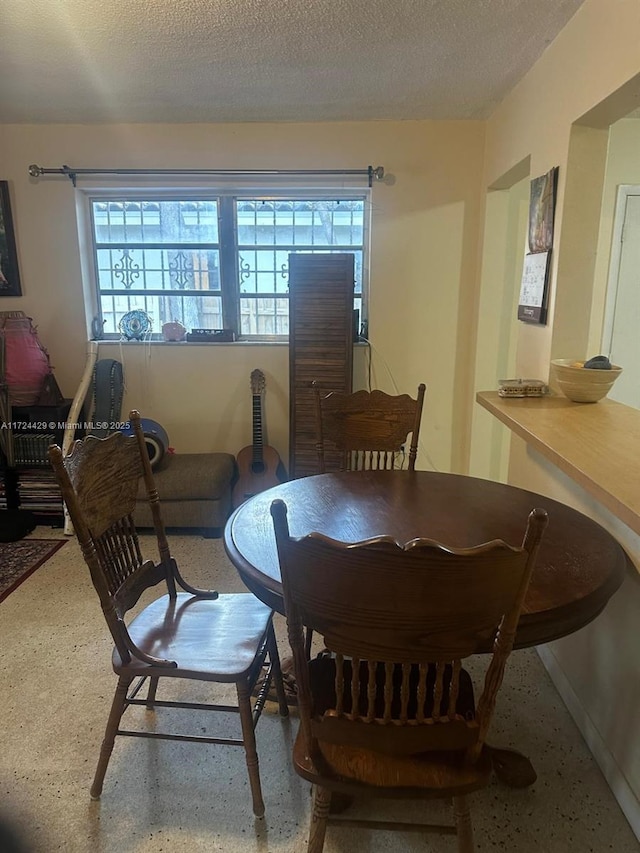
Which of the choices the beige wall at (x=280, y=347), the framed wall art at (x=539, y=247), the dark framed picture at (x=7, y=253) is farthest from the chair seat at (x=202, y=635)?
the dark framed picture at (x=7, y=253)

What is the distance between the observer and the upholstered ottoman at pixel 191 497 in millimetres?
3131

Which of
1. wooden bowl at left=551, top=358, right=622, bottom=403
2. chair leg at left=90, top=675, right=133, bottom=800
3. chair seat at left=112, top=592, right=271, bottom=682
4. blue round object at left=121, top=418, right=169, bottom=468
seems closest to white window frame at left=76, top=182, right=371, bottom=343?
blue round object at left=121, top=418, right=169, bottom=468

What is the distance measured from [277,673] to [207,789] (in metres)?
0.36

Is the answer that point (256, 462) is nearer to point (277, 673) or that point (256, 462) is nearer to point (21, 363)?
point (21, 363)

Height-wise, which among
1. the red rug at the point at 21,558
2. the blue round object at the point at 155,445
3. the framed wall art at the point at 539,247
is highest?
the framed wall art at the point at 539,247

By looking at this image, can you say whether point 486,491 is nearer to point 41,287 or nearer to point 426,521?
point 426,521

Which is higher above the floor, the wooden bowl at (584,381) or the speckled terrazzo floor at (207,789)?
the wooden bowl at (584,381)

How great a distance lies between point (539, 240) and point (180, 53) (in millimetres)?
1685

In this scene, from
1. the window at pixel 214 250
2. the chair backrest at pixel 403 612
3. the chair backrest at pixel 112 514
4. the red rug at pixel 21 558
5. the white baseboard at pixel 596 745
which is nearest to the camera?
the chair backrest at pixel 403 612

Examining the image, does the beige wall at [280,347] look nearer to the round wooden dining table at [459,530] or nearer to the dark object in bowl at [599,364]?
the dark object in bowl at [599,364]

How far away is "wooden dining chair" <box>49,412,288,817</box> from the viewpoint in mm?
1393

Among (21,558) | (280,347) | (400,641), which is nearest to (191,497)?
(21,558)

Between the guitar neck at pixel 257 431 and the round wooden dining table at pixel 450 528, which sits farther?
the guitar neck at pixel 257 431

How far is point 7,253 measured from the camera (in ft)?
11.3
